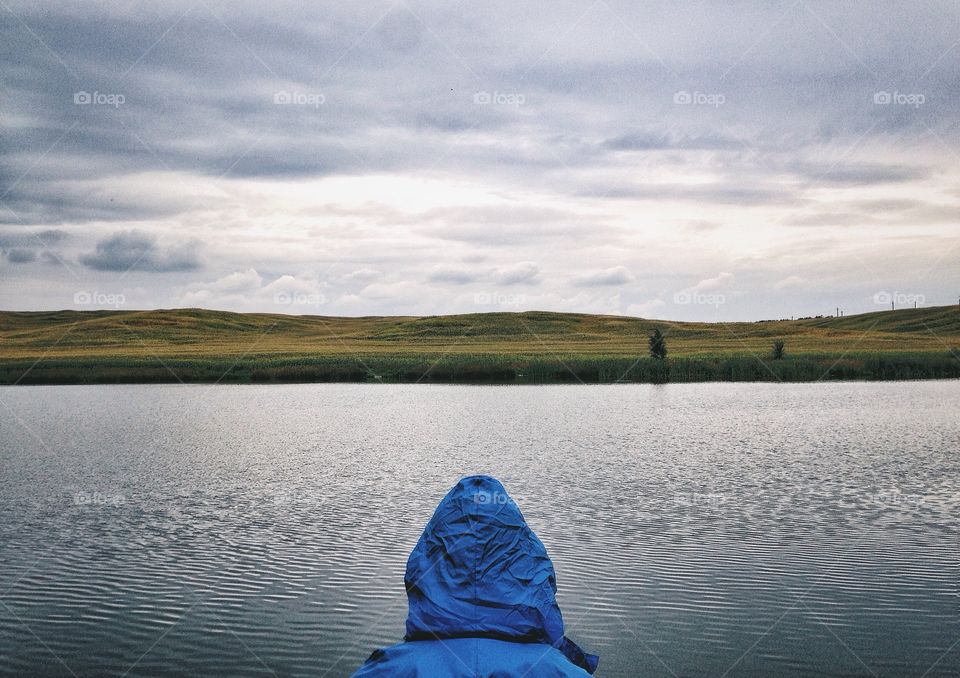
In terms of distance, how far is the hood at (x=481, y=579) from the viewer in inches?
177

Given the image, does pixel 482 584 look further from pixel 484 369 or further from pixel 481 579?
pixel 484 369

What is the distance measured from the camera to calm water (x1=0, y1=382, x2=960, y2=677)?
9.20 metres

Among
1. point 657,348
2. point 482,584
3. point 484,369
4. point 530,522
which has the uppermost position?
point 657,348

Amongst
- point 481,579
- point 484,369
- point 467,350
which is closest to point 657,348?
point 484,369

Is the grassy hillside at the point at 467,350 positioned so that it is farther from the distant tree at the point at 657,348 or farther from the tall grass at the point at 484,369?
the distant tree at the point at 657,348

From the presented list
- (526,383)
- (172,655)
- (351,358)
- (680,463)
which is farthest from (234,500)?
(351,358)

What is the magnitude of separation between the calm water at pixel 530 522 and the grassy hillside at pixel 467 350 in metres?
31.7

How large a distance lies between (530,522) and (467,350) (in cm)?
7003

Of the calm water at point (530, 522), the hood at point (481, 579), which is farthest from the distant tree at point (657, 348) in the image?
the hood at point (481, 579)

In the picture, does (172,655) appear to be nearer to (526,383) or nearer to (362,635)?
(362,635)

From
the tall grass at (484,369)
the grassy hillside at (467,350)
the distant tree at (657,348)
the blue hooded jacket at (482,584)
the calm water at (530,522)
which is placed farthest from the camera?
the distant tree at (657,348)

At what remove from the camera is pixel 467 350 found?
8512cm

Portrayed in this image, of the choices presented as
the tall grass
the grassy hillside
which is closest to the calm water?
the tall grass

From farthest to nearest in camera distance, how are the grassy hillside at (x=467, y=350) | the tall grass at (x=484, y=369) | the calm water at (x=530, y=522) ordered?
the grassy hillside at (x=467, y=350) → the tall grass at (x=484, y=369) → the calm water at (x=530, y=522)
